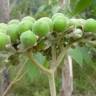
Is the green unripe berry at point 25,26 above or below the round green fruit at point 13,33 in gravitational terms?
above

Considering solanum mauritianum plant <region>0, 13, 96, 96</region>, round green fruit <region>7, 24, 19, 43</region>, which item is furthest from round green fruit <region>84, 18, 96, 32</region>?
round green fruit <region>7, 24, 19, 43</region>

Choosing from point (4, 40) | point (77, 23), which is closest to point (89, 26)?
point (77, 23)

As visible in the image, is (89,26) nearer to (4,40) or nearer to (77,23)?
(77,23)

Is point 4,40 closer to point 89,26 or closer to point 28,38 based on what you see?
point 28,38

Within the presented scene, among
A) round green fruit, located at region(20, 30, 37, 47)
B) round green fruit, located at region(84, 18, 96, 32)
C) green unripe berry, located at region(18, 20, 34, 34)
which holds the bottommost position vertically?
round green fruit, located at region(84, 18, 96, 32)

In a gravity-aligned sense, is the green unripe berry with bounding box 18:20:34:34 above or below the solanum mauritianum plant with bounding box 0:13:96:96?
above

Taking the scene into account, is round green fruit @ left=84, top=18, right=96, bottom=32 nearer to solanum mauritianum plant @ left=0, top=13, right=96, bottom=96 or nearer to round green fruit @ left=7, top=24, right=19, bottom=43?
solanum mauritianum plant @ left=0, top=13, right=96, bottom=96

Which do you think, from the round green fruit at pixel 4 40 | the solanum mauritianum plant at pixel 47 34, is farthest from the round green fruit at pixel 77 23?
the round green fruit at pixel 4 40

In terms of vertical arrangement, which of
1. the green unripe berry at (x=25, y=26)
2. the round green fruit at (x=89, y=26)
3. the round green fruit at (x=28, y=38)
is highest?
the green unripe berry at (x=25, y=26)

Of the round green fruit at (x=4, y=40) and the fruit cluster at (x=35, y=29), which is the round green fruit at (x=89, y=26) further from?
the round green fruit at (x=4, y=40)
